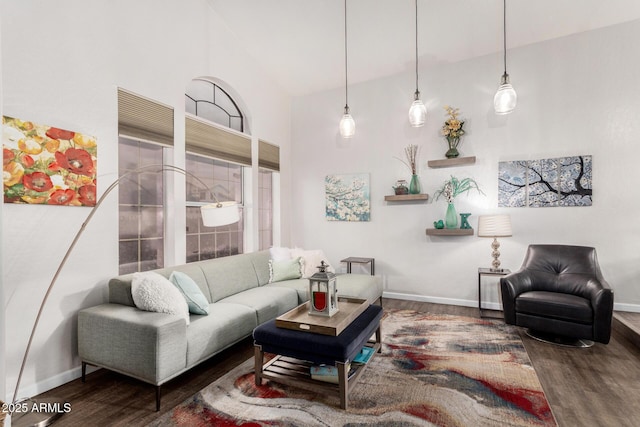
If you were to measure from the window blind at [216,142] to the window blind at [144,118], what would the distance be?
0.94 ft

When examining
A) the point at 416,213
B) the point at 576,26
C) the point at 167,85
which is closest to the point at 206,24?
the point at 167,85

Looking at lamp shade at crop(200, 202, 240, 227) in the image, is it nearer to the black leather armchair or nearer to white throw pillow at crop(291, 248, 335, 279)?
white throw pillow at crop(291, 248, 335, 279)

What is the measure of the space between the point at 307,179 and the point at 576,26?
12.7ft

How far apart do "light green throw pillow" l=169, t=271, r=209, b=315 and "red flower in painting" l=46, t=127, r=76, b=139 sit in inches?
52.0

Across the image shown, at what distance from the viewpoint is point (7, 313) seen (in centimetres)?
218

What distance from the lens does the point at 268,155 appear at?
16.3 ft

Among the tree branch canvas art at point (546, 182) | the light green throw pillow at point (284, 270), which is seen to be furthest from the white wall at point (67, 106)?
the tree branch canvas art at point (546, 182)

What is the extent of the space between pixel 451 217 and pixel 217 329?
3.14 metres

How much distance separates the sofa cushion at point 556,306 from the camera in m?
2.89

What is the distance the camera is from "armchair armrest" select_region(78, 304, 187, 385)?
6.90 ft

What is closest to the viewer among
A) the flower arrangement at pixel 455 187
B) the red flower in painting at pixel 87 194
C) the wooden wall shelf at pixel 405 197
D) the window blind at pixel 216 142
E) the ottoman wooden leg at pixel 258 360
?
the ottoman wooden leg at pixel 258 360

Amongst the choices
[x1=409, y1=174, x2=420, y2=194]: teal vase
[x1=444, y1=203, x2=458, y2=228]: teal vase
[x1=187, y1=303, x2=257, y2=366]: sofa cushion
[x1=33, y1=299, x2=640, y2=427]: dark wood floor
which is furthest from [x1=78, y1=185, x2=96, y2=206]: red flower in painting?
[x1=444, y1=203, x2=458, y2=228]: teal vase

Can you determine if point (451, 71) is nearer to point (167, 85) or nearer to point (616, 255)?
point (616, 255)

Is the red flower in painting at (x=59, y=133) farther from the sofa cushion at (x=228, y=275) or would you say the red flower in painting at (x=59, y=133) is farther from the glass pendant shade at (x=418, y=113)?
the glass pendant shade at (x=418, y=113)
